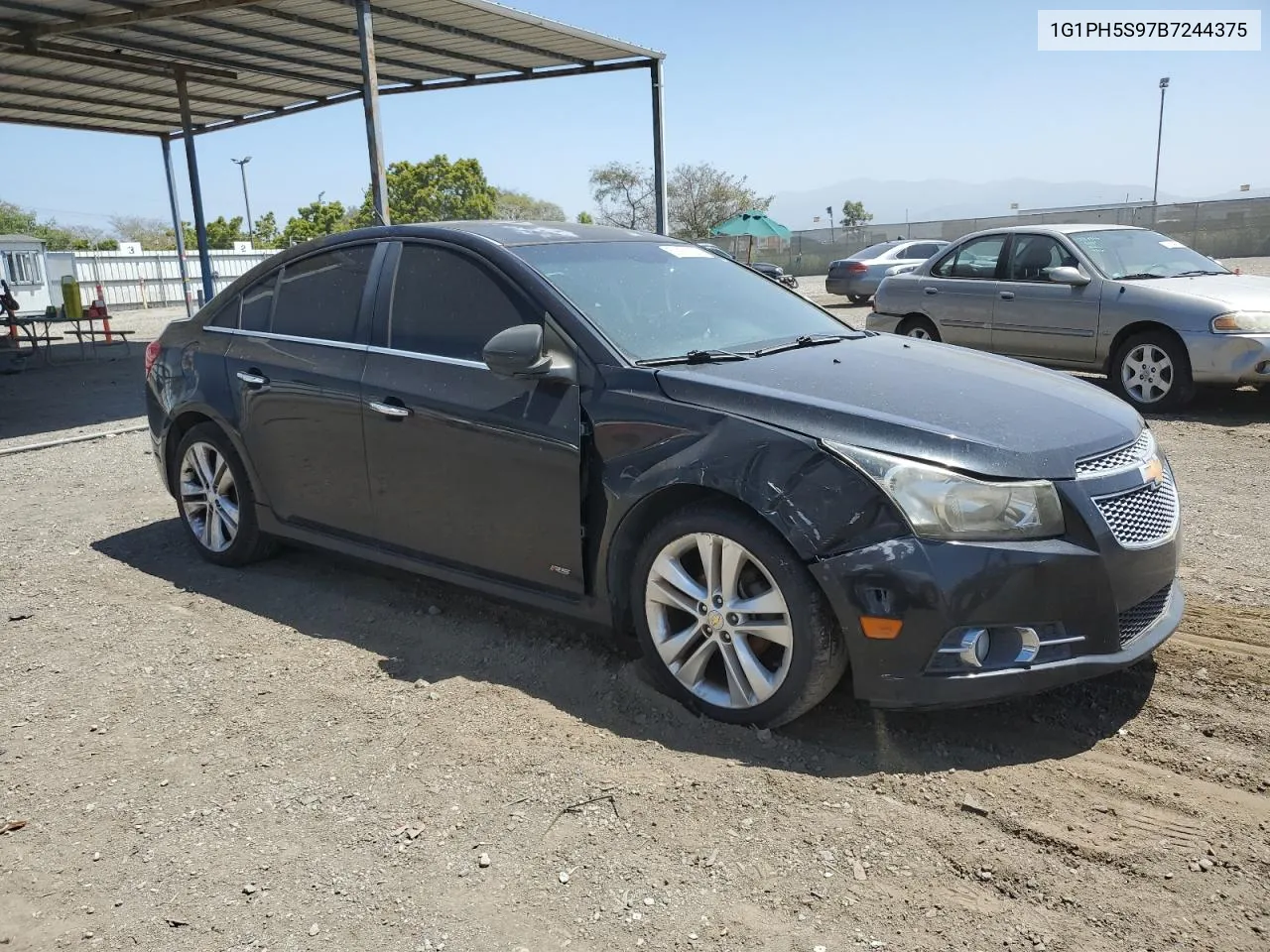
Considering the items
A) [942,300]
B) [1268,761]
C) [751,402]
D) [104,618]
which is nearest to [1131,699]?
[1268,761]

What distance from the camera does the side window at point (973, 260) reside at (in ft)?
32.3

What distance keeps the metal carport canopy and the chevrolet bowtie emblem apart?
785 cm

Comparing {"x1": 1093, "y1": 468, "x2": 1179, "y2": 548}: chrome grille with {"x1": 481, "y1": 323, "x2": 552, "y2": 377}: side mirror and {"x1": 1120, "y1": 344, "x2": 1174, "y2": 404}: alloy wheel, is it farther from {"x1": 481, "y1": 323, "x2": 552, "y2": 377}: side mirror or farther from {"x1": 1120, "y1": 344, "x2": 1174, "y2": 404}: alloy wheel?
{"x1": 1120, "y1": 344, "x2": 1174, "y2": 404}: alloy wheel

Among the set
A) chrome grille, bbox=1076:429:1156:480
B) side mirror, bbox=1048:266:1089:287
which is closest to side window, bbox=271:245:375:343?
chrome grille, bbox=1076:429:1156:480

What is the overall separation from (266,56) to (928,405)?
48.0ft

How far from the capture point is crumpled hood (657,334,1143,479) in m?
3.03

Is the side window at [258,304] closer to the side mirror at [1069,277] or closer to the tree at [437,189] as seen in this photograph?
the side mirror at [1069,277]

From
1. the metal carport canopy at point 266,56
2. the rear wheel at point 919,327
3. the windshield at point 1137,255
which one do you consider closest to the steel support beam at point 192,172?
the metal carport canopy at point 266,56

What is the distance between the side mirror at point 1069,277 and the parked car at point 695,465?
533 centimetres

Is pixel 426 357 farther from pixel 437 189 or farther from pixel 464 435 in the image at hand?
pixel 437 189

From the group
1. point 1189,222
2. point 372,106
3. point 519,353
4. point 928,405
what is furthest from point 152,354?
point 1189,222

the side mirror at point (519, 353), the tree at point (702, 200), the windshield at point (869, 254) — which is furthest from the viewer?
the tree at point (702, 200)

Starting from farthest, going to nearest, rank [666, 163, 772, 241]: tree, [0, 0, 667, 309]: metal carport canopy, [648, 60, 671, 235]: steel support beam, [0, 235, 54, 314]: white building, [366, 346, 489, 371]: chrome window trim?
[666, 163, 772, 241]: tree
[0, 235, 54, 314]: white building
[648, 60, 671, 235]: steel support beam
[0, 0, 667, 309]: metal carport canopy
[366, 346, 489, 371]: chrome window trim

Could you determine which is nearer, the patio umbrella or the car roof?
the car roof
